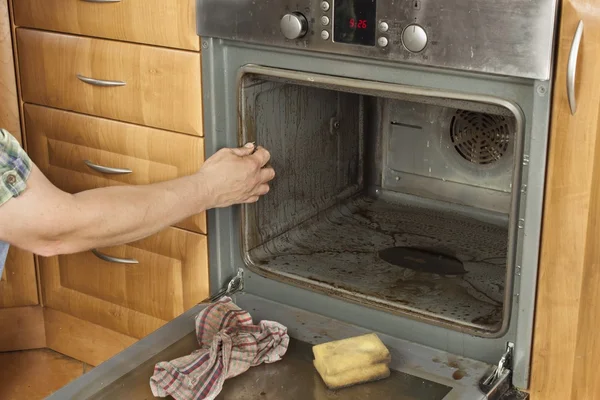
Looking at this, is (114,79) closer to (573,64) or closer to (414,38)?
(414,38)

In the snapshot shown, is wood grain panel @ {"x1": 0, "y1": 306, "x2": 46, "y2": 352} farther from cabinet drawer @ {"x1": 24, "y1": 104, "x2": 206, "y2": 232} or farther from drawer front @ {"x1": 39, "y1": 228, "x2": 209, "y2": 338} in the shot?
cabinet drawer @ {"x1": 24, "y1": 104, "x2": 206, "y2": 232}

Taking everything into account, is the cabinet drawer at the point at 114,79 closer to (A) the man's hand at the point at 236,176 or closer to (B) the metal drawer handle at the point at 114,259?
(A) the man's hand at the point at 236,176

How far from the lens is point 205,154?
172 cm

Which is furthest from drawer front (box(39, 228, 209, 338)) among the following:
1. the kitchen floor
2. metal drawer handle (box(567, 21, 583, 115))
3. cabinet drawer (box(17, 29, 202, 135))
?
metal drawer handle (box(567, 21, 583, 115))

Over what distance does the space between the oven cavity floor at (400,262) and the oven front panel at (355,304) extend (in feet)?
0.09

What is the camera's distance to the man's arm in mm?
1311

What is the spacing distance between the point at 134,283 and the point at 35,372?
1.43 feet

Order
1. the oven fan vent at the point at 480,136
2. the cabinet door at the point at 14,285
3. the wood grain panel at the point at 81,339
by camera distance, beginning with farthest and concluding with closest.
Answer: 1. the wood grain panel at the point at 81,339
2. the cabinet door at the point at 14,285
3. the oven fan vent at the point at 480,136

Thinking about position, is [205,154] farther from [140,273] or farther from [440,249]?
[440,249]

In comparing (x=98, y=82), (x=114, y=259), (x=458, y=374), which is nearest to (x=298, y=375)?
(x=458, y=374)

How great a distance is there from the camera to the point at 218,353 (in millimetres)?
1479

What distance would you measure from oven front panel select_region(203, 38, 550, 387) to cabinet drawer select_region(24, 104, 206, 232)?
0.24 ft

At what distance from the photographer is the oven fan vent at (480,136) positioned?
6.04ft

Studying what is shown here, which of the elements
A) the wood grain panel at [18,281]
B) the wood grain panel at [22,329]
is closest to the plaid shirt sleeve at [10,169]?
the wood grain panel at [18,281]
